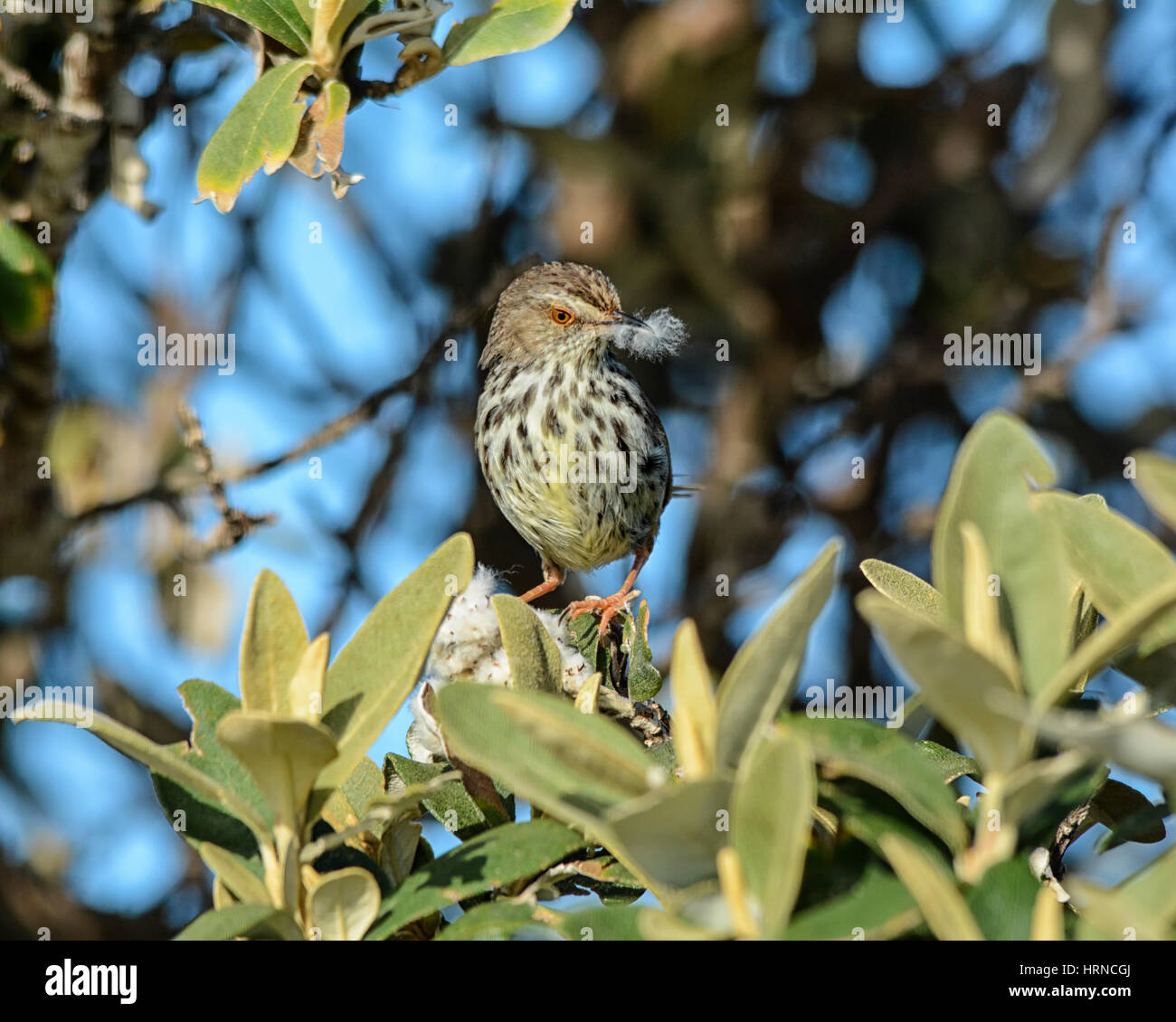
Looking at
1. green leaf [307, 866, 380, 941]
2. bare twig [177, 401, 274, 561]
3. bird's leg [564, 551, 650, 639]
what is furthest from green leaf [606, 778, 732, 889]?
bare twig [177, 401, 274, 561]

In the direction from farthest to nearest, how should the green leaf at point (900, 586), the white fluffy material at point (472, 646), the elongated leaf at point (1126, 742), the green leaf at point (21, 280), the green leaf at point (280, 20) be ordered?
the green leaf at point (21, 280)
the white fluffy material at point (472, 646)
the green leaf at point (280, 20)
the green leaf at point (900, 586)
the elongated leaf at point (1126, 742)

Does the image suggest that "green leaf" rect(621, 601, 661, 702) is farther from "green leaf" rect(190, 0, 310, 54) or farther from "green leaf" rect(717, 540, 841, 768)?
"green leaf" rect(190, 0, 310, 54)

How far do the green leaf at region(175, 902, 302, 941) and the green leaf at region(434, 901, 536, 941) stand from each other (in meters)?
0.15

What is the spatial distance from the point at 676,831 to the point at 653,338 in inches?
115

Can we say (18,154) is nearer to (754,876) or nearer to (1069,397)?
(754,876)

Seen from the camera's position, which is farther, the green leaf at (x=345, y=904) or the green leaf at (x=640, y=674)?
the green leaf at (x=640, y=674)

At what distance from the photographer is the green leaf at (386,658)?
4.49 ft

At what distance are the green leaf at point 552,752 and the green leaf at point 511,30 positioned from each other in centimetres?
124

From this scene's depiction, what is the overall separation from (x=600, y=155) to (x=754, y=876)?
13.8ft

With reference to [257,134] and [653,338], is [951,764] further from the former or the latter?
[653,338]

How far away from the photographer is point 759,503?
4.96 meters

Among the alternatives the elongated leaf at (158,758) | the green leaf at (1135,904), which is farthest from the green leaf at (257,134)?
the green leaf at (1135,904)

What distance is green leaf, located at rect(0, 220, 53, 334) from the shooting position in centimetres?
284

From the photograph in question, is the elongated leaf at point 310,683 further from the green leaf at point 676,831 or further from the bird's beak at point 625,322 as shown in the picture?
the bird's beak at point 625,322
